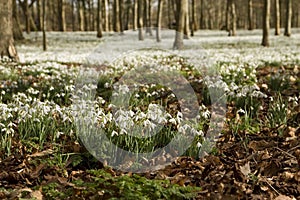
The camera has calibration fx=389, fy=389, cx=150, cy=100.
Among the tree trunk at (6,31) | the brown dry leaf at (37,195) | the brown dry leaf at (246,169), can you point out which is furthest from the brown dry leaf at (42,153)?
the tree trunk at (6,31)

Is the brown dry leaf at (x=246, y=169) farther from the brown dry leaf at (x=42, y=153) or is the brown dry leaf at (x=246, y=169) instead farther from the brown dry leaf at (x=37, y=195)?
the brown dry leaf at (x=42, y=153)

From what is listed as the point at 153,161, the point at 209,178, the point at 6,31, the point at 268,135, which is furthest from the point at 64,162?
the point at 6,31

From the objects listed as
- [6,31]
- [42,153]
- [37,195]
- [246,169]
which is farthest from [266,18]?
[37,195]

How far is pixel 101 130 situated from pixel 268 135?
2044mm

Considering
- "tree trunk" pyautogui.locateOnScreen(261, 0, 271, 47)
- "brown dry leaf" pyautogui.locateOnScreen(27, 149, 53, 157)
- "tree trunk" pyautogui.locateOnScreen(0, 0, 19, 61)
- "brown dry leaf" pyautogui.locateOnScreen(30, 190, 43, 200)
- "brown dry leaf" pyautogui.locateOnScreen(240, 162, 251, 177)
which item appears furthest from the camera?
"tree trunk" pyautogui.locateOnScreen(261, 0, 271, 47)

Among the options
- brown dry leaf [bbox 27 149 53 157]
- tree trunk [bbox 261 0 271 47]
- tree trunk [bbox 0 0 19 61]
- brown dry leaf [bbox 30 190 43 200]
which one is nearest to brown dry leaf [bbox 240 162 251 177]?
brown dry leaf [bbox 30 190 43 200]

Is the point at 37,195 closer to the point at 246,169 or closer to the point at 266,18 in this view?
the point at 246,169

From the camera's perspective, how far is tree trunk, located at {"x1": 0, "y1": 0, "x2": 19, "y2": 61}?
1145 centimetres

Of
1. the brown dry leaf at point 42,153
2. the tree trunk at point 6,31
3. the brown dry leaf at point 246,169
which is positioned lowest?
the brown dry leaf at point 246,169

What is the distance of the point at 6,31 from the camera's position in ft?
38.3

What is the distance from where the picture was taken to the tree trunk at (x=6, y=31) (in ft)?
37.6

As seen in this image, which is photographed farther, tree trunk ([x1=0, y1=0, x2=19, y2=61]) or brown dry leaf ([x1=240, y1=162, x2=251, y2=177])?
tree trunk ([x1=0, y1=0, x2=19, y2=61])

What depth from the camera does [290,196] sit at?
3.09 metres

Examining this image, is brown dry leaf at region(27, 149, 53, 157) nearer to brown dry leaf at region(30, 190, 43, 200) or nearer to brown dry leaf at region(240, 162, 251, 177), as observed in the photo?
brown dry leaf at region(30, 190, 43, 200)
